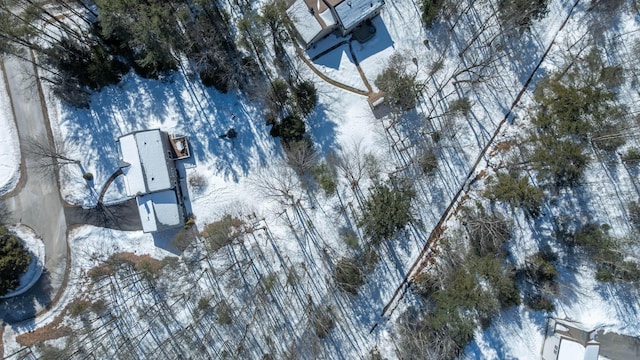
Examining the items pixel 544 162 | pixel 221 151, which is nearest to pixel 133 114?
pixel 221 151

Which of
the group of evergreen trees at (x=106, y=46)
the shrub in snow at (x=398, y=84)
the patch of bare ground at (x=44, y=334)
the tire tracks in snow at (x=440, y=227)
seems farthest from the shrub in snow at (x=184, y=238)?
the shrub in snow at (x=398, y=84)

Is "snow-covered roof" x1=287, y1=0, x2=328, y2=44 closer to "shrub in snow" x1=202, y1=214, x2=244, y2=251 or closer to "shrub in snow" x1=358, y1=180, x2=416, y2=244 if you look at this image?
"shrub in snow" x1=358, y1=180, x2=416, y2=244

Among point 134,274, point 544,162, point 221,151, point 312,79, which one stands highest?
point 312,79

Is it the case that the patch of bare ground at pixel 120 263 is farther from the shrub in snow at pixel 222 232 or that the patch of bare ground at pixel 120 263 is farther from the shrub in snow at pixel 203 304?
the shrub in snow at pixel 222 232

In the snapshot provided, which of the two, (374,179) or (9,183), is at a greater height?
(9,183)

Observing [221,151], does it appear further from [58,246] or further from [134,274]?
[58,246]

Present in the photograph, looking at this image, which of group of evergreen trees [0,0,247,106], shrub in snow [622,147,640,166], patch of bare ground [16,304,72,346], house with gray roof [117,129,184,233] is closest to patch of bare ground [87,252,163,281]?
house with gray roof [117,129,184,233]
